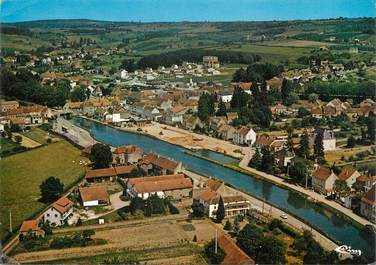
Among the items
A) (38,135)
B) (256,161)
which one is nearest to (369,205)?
(256,161)

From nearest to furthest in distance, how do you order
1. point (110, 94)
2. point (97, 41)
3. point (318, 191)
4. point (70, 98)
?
point (318, 191), point (70, 98), point (110, 94), point (97, 41)

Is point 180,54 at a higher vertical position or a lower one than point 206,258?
higher

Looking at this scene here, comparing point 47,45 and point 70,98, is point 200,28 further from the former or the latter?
point 70,98

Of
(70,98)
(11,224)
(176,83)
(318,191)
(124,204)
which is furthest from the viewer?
(176,83)

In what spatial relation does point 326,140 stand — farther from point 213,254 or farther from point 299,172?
A: point 213,254

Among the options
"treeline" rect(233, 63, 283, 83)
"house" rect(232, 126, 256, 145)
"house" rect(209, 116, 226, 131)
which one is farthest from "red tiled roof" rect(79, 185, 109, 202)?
"treeline" rect(233, 63, 283, 83)

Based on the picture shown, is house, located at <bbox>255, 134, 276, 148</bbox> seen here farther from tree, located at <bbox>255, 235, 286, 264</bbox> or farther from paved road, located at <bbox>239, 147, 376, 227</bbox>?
tree, located at <bbox>255, 235, 286, 264</bbox>

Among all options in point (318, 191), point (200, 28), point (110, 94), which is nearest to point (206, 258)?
point (318, 191)

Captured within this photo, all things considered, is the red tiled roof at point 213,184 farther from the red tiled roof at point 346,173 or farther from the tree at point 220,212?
the red tiled roof at point 346,173
